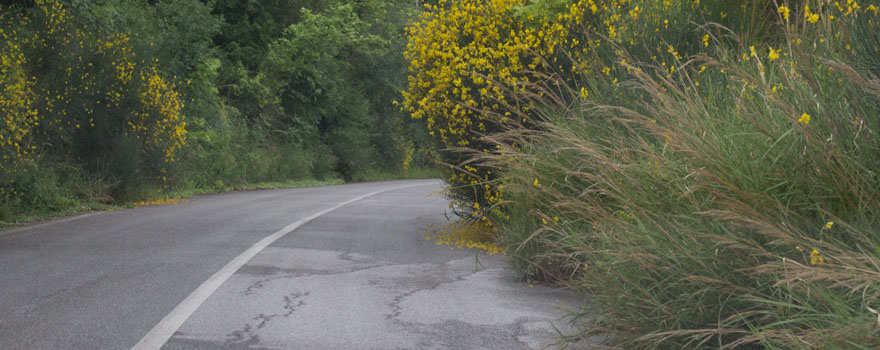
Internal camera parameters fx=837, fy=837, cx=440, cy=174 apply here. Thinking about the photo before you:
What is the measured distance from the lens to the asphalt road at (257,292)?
5.44 m

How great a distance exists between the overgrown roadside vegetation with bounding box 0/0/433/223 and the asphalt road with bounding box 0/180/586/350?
128 inches

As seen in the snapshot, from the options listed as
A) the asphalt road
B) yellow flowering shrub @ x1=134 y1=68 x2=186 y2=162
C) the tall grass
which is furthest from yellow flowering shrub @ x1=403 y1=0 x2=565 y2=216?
yellow flowering shrub @ x1=134 y1=68 x2=186 y2=162

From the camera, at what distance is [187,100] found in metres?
24.9

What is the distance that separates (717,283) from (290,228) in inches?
330

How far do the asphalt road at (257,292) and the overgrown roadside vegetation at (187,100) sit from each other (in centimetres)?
324

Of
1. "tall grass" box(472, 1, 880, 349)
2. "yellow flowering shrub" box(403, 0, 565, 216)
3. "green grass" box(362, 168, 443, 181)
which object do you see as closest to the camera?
"tall grass" box(472, 1, 880, 349)

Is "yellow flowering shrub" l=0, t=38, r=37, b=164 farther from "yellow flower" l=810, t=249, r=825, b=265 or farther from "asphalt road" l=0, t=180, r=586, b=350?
"yellow flower" l=810, t=249, r=825, b=265

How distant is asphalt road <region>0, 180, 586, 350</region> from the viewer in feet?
17.8

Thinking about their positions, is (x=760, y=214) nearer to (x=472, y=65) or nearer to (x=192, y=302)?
(x=192, y=302)

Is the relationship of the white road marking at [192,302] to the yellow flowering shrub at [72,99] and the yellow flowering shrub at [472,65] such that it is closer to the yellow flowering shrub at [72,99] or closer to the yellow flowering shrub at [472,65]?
the yellow flowering shrub at [472,65]

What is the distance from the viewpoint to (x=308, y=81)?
3569cm

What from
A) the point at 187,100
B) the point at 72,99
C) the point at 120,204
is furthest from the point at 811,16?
the point at 187,100

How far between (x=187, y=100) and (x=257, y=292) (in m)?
19.2

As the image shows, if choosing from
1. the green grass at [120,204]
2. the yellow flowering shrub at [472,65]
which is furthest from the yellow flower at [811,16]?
the green grass at [120,204]
